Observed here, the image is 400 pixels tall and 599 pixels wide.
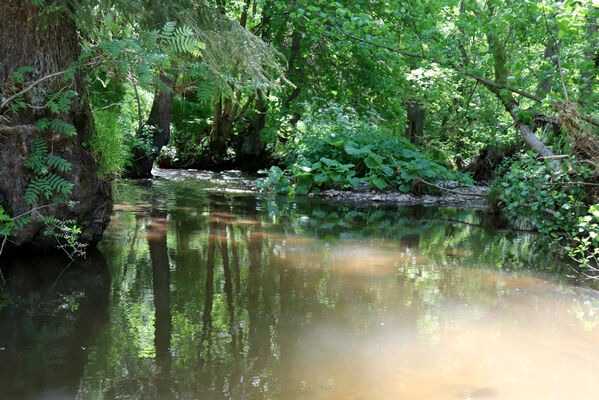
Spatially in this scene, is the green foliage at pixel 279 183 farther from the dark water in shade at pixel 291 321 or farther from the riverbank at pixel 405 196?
the dark water in shade at pixel 291 321

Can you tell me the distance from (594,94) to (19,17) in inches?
292

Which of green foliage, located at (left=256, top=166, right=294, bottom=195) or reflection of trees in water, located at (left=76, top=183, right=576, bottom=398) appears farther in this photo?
green foliage, located at (left=256, top=166, right=294, bottom=195)

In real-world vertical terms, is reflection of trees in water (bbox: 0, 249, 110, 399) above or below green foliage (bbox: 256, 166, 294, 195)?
below

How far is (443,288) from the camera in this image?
4.30 metres

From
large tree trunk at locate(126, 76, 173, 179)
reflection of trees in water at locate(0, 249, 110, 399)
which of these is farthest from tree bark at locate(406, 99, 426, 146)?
reflection of trees in water at locate(0, 249, 110, 399)

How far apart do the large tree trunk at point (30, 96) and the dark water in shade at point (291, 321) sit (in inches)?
23.4

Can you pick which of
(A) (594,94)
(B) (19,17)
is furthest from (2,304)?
(A) (594,94)

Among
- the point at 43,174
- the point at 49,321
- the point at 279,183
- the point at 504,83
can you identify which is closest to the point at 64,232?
the point at 43,174

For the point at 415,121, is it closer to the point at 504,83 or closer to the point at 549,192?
the point at 504,83

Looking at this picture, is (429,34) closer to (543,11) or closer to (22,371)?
(543,11)

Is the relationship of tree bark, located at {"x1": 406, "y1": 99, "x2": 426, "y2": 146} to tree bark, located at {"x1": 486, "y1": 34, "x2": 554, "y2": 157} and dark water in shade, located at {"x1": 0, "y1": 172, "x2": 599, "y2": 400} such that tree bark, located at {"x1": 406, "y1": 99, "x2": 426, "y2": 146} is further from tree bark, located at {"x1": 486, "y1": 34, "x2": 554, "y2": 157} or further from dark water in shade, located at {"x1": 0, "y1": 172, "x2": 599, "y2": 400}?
dark water in shade, located at {"x1": 0, "y1": 172, "x2": 599, "y2": 400}

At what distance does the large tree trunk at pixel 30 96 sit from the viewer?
167 inches

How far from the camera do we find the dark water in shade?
2506 millimetres

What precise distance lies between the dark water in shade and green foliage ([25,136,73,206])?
0.65 m
